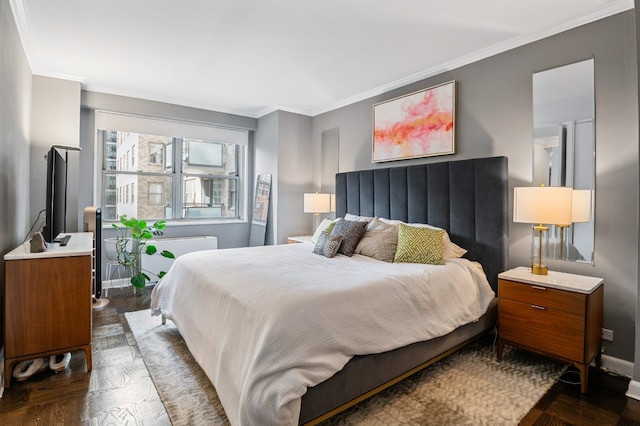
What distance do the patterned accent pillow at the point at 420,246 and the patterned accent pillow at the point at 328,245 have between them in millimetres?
523

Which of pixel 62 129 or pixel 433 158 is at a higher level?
pixel 62 129

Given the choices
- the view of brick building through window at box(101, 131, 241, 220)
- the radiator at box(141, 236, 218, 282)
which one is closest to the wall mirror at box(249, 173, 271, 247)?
the view of brick building through window at box(101, 131, 241, 220)

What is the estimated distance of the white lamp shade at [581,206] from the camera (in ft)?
8.05

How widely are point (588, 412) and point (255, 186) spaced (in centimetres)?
469

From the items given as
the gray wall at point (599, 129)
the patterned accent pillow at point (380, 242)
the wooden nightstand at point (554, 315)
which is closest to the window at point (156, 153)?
the patterned accent pillow at point (380, 242)

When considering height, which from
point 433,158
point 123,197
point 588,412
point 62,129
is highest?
point 62,129

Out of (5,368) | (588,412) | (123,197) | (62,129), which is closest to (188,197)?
(123,197)

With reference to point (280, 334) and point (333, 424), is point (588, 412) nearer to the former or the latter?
point (333, 424)

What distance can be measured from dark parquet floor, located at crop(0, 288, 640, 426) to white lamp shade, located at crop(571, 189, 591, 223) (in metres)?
1.08

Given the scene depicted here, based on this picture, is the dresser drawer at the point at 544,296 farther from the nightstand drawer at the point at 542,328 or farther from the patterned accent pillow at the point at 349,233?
the patterned accent pillow at the point at 349,233

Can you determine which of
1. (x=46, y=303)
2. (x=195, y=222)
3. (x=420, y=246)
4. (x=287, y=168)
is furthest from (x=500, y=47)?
(x=195, y=222)

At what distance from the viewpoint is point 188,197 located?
5184 mm

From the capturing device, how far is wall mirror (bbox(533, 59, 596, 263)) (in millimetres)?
2490

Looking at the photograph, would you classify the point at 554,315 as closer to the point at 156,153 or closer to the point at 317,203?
the point at 317,203
